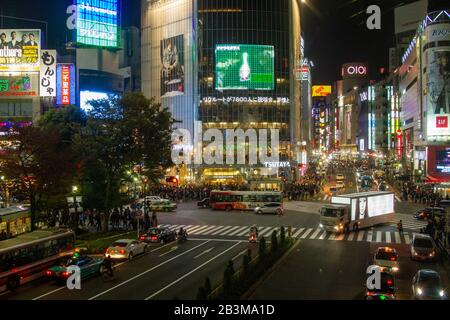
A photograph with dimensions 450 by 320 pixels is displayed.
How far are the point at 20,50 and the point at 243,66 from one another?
115ft

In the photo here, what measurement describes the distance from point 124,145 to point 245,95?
49.4 m

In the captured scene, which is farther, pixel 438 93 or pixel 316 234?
pixel 438 93

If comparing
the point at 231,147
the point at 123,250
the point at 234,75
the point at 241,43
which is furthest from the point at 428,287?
the point at 241,43

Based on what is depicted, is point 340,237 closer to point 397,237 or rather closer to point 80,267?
point 397,237

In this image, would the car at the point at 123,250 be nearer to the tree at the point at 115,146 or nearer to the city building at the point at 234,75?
the tree at the point at 115,146

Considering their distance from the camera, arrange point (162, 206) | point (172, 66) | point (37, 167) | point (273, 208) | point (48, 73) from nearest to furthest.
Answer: point (37, 167), point (273, 208), point (162, 206), point (48, 73), point (172, 66)

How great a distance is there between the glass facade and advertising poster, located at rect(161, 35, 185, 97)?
13.5ft

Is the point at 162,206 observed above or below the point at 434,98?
below

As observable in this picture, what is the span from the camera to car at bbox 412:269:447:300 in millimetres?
16844

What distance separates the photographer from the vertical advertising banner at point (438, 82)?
227 ft

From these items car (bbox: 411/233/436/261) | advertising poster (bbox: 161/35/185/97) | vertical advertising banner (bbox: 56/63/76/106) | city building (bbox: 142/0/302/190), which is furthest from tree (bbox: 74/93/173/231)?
advertising poster (bbox: 161/35/185/97)

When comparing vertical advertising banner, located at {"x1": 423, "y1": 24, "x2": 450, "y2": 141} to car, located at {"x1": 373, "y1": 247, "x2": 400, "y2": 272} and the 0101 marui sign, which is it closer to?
car, located at {"x1": 373, "y1": 247, "x2": 400, "y2": 272}

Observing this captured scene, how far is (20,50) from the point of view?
6456 cm

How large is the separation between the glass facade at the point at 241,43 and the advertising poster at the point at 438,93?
77.8 ft
